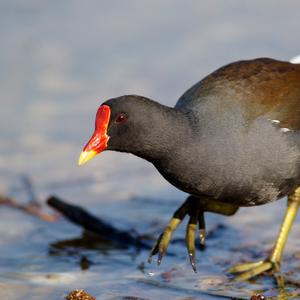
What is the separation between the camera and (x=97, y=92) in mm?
9203

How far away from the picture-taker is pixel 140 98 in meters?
5.08

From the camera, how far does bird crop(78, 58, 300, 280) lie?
5.08 m

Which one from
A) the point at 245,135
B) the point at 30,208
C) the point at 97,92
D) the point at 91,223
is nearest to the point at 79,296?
the point at 245,135

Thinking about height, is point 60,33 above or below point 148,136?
above

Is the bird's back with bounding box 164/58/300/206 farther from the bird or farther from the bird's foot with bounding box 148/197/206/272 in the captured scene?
the bird's foot with bounding box 148/197/206/272

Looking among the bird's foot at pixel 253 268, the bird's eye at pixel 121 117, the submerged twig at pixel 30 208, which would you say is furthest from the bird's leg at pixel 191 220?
the submerged twig at pixel 30 208

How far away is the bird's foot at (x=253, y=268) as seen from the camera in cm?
565

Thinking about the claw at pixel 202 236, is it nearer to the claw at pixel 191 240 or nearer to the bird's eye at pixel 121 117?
the claw at pixel 191 240

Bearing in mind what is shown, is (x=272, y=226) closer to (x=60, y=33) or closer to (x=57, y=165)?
(x=57, y=165)

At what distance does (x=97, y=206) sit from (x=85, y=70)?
2.53m

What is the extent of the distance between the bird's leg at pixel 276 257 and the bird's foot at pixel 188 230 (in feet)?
1.04

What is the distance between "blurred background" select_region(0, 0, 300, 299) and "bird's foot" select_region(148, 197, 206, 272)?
12 cm

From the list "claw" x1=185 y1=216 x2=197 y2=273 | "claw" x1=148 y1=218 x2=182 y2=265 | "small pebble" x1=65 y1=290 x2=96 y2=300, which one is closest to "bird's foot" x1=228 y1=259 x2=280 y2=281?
"claw" x1=185 y1=216 x2=197 y2=273

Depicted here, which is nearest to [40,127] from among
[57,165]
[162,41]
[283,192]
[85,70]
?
[57,165]
